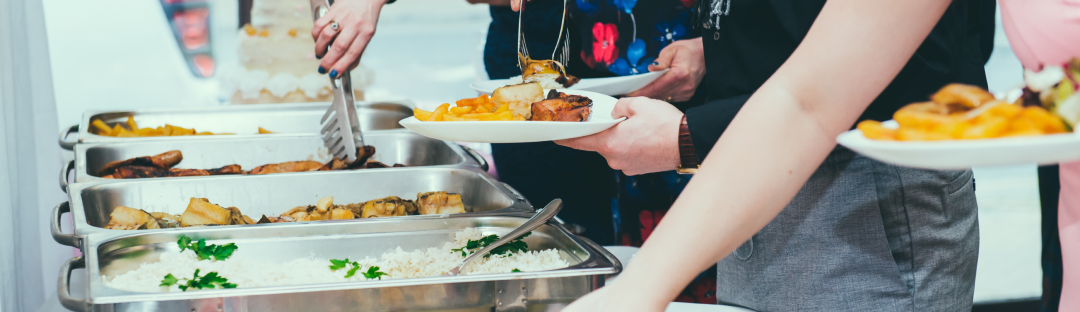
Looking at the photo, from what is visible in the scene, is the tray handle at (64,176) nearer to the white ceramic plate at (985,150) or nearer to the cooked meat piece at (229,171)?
the cooked meat piece at (229,171)

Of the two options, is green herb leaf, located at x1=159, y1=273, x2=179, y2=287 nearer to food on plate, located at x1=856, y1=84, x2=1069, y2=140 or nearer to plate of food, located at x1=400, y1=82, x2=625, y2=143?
plate of food, located at x1=400, y1=82, x2=625, y2=143

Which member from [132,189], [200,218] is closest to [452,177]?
[200,218]

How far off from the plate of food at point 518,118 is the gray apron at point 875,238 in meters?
0.29

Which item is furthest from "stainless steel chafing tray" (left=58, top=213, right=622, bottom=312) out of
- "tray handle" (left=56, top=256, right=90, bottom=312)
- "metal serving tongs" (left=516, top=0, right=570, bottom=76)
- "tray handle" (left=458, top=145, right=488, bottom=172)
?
"tray handle" (left=458, top=145, right=488, bottom=172)

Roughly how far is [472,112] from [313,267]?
0.34m

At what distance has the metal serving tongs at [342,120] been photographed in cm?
174

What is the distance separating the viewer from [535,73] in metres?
1.37

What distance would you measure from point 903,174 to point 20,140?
1.75 metres

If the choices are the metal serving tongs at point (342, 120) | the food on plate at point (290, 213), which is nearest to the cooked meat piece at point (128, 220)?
the food on plate at point (290, 213)

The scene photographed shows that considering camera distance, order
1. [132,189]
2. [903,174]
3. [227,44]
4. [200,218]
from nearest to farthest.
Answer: [903,174] → [200,218] → [132,189] → [227,44]

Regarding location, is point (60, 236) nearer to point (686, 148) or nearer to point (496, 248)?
point (496, 248)

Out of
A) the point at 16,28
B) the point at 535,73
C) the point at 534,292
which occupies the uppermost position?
the point at 16,28

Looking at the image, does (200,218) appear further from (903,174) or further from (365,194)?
(903,174)

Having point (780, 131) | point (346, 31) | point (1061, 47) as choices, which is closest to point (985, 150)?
point (780, 131)
